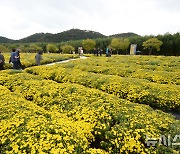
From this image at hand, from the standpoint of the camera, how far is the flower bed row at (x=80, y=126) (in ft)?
21.6

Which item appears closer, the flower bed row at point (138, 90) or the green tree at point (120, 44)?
the flower bed row at point (138, 90)

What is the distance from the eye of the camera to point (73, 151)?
249 inches

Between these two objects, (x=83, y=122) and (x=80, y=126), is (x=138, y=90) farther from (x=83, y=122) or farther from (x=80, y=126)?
(x=80, y=126)

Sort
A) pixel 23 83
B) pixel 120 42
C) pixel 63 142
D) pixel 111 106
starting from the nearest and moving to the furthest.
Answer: pixel 63 142, pixel 111 106, pixel 23 83, pixel 120 42

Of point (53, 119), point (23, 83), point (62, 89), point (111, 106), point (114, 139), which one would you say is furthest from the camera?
point (23, 83)

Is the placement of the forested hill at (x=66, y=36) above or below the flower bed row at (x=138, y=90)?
above

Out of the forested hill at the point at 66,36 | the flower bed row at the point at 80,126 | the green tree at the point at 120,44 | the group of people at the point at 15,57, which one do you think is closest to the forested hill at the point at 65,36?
the forested hill at the point at 66,36

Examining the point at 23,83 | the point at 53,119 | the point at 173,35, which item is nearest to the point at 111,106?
the point at 53,119

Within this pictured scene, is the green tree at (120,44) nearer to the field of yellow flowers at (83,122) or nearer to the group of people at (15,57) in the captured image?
the group of people at (15,57)

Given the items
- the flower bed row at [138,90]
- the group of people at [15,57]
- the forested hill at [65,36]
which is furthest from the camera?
the forested hill at [65,36]

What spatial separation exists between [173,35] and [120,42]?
62.1 feet

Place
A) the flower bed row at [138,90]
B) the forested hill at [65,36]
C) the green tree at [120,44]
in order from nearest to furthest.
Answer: the flower bed row at [138,90] → the green tree at [120,44] → the forested hill at [65,36]

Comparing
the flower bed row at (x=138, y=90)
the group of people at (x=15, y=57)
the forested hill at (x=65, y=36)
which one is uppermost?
the forested hill at (x=65, y=36)

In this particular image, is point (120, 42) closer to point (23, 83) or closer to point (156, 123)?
point (23, 83)
